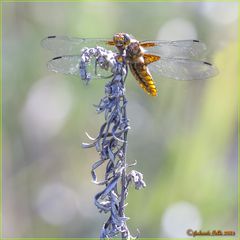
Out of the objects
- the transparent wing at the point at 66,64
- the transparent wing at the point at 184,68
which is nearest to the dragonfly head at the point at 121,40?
the transparent wing at the point at 66,64

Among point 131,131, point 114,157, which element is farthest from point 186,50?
point 114,157

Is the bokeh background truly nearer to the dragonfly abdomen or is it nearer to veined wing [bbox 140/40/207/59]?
veined wing [bbox 140/40/207/59]

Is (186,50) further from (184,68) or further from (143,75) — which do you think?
(143,75)

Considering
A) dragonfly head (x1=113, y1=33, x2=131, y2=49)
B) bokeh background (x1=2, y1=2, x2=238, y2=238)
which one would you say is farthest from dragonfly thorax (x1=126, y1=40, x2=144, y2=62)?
bokeh background (x1=2, y1=2, x2=238, y2=238)

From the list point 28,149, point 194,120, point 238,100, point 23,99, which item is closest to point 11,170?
point 28,149

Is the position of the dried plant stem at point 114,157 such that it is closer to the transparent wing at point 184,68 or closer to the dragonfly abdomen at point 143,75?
the dragonfly abdomen at point 143,75
